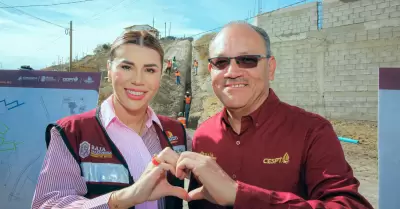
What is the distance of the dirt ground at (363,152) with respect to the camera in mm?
6465

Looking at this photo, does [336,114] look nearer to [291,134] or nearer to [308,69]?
[308,69]

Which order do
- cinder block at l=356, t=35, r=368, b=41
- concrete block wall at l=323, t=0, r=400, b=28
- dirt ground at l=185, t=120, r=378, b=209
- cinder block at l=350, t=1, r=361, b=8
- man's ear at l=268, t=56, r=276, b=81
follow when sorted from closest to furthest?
man's ear at l=268, t=56, r=276, b=81 < dirt ground at l=185, t=120, r=378, b=209 < concrete block wall at l=323, t=0, r=400, b=28 < cinder block at l=356, t=35, r=368, b=41 < cinder block at l=350, t=1, r=361, b=8

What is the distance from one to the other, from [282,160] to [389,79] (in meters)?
2.12

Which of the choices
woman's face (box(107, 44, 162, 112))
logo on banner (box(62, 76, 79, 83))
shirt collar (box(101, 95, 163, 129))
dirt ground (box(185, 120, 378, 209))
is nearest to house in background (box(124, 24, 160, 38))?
woman's face (box(107, 44, 162, 112))

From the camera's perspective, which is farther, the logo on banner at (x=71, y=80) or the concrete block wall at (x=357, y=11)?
the concrete block wall at (x=357, y=11)

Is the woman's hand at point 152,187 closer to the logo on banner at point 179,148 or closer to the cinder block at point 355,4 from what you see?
the logo on banner at point 179,148

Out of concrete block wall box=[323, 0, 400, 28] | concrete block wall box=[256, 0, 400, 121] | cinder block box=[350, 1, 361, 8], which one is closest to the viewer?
concrete block wall box=[323, 0, 400, 28]

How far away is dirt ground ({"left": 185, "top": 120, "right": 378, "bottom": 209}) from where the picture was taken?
646 centimetres

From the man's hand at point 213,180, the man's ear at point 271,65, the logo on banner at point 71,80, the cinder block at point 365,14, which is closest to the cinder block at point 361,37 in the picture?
the cinder block at point 365,14

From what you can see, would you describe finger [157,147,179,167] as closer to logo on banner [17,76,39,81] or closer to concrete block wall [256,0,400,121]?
logo on banner [17,76,39,81]

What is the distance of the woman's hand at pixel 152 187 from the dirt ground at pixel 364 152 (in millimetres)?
5196

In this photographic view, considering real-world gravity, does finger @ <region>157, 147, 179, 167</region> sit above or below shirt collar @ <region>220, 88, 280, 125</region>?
below

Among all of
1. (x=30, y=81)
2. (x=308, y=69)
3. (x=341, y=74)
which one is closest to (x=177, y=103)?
(x=308, y=69)

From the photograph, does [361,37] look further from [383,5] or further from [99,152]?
[99,152]
